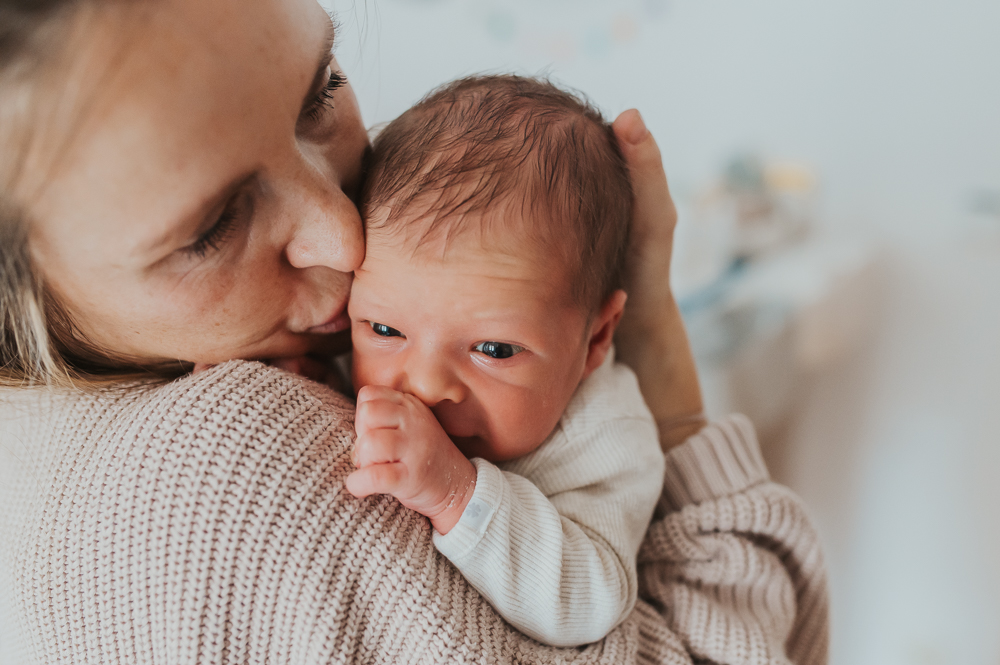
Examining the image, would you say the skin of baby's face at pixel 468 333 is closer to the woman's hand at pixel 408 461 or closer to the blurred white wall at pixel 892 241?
the woman's hand at pixel 408 461

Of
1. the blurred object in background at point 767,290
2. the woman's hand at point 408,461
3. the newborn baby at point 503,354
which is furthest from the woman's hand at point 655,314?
the woman's hand at point 408,461

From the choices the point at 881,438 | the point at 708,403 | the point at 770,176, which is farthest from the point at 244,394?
the point at 770,176

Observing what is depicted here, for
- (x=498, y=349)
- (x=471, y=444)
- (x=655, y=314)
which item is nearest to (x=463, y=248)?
(x=498, y=349)

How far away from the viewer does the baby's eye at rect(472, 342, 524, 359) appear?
0.83 meters

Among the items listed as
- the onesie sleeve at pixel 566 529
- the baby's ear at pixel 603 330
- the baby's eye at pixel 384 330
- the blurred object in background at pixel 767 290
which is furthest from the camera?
the blurred object in background at pixel 767 290

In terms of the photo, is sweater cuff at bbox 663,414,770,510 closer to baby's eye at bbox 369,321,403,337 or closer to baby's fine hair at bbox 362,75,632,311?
baby's fine hair at bbox 362,75,632,311

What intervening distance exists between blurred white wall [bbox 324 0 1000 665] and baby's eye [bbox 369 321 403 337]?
929 mm

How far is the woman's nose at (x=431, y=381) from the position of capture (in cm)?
79

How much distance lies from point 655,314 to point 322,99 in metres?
0.67

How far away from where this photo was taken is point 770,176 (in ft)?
6.59

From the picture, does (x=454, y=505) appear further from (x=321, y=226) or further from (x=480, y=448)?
(x=321, y=226)

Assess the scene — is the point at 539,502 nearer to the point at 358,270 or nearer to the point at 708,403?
the point at 358,270

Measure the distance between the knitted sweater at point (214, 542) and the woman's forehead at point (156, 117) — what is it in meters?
0.19

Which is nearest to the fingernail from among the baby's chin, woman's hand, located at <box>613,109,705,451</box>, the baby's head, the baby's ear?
woman's hand, located at <box>613,109,705,451</box>
